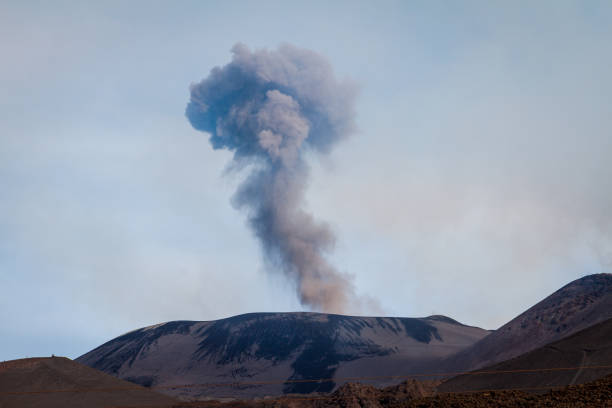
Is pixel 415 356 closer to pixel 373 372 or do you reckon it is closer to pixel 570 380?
pixel 373 372

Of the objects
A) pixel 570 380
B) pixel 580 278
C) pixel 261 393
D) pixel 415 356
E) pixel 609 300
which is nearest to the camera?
pixel 570 380

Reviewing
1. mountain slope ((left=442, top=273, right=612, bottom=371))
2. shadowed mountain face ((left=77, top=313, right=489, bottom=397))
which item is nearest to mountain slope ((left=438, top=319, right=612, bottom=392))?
mountain slope ((left=442, top=273, right=612, bottom=371))

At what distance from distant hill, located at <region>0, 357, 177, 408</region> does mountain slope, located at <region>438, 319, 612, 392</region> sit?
24731 millimetres

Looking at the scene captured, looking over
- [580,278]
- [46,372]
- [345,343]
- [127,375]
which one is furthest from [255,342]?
[46,372]

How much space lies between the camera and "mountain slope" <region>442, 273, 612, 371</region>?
63.3 meters

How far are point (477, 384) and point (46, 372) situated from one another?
33971 mm

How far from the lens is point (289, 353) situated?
102m

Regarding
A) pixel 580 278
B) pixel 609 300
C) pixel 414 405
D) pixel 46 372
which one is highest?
pixel 580 278

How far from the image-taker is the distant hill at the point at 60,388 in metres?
37.2

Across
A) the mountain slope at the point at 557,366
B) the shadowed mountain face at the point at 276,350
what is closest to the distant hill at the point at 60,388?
the mountain slope at the point at 557,366

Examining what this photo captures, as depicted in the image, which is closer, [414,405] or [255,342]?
[414,405]

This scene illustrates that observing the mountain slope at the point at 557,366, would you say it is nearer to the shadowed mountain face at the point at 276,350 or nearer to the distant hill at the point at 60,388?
the distant hill at the point at 60,388

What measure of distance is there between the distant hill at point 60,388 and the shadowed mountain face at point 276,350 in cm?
4362

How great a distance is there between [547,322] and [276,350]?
2050 inches
